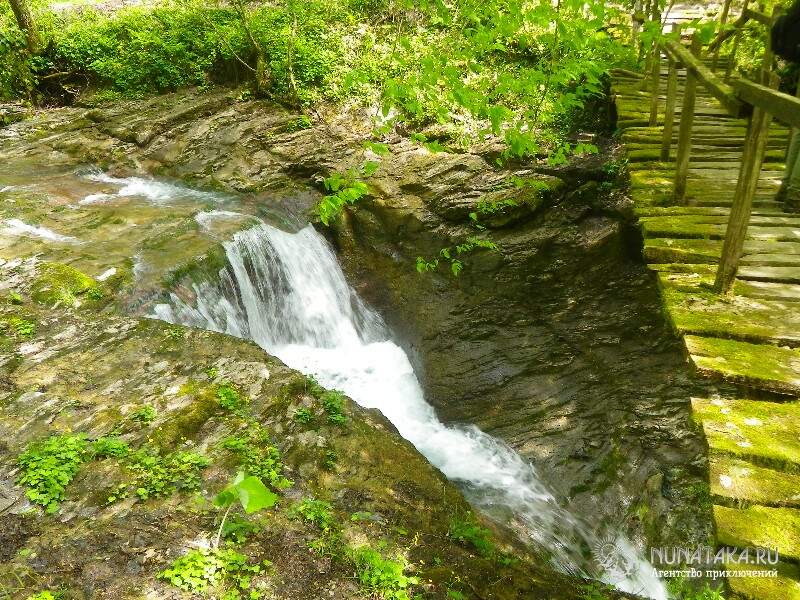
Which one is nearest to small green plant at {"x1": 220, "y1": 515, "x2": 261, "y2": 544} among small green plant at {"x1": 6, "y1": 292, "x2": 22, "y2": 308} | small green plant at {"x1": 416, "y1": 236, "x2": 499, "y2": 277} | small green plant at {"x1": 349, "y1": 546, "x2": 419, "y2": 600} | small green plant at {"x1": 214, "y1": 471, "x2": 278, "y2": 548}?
small green plant at {"x1": 214, "y1": 471, "x2": 278, "y2": 548}

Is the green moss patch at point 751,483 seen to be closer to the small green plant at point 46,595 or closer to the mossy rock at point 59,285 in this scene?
the small green plant at point 46,595

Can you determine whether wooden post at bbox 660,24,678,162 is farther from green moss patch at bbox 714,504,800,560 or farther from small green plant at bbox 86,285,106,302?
small green plant at bbox 86,285,106,302

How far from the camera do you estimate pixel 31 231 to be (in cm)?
741

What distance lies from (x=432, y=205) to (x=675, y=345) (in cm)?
442

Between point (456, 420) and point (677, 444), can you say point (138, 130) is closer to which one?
point (456, 420)

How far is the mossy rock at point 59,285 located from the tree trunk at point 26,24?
8784mm

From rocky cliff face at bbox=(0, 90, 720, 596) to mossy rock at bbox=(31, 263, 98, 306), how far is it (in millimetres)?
405

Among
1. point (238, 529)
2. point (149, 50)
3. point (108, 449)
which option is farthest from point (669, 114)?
point (149, 50)

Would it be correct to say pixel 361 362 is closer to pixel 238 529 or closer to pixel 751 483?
pixel 238 529

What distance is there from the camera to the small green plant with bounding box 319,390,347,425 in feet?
15.8

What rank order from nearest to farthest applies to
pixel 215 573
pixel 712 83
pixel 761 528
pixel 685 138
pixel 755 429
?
pixel 761 528, pixel 755 429, pixel 215 573, pixel 712 83, pixel 685 138

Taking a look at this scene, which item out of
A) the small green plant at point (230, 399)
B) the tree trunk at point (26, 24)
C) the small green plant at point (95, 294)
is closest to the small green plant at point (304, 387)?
the small green plant at point (230, 399)

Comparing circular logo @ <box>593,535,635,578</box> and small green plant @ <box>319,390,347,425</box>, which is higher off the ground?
small green plant @ <box>319,390,347,425</box>

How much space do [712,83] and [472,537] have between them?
390 cm
